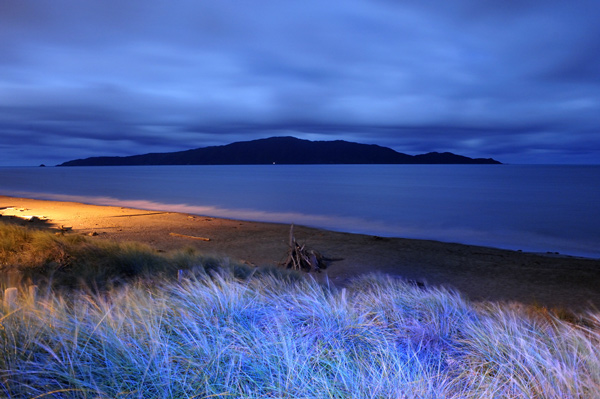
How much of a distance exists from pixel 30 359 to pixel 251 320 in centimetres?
160

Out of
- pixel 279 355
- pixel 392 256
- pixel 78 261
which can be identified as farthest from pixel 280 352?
pixel 392 256

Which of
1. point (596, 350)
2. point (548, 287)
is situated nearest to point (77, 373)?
point (596, 350)

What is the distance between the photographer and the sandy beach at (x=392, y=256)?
341 inches

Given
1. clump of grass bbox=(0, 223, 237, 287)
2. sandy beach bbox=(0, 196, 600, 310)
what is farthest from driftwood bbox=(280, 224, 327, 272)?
clump of grass bbox=(0, 223, 237, 287)

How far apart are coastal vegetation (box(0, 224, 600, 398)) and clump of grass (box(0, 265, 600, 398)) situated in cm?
1

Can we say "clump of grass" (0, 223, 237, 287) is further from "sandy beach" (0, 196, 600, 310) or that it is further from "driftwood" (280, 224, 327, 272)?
"driftwood" (280, 224, 327, 272)

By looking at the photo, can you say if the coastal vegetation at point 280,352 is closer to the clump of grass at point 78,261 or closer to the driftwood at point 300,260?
the clump of grass at point 78,261

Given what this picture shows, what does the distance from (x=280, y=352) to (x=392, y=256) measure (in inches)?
387

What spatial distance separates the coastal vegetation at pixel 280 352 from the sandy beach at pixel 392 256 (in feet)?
8.45

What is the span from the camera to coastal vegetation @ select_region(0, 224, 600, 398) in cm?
230

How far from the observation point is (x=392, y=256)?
1209 centimetres

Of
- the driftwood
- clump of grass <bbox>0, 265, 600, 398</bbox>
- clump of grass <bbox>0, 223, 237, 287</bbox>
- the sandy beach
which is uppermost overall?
clump of grass <bbox>0, 265, 600, 398</bbox>

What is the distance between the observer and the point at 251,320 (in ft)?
11.4

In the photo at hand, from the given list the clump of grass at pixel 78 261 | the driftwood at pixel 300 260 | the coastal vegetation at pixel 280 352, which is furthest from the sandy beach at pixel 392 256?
the coastal vegetation at pixel 280 352
